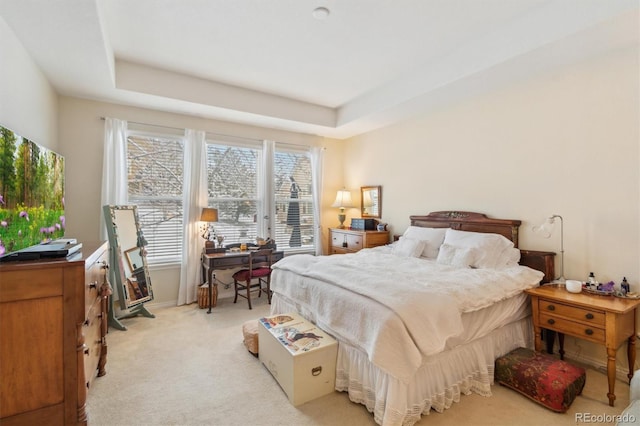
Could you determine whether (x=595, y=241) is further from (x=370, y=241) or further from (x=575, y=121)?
(x=370, y=241)

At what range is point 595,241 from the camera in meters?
2.58

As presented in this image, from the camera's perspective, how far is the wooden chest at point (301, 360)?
2010 millimetres

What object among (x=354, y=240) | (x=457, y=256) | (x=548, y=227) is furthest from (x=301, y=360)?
(x=354, y=240)

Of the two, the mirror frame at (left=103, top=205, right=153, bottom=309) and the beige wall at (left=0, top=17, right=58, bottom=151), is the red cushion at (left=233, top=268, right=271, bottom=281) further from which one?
the beige wall at (left=0, top=17, right=58, bottom=151)

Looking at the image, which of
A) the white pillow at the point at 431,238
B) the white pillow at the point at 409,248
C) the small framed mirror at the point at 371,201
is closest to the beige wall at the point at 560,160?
the white pillow at the point at 431,238

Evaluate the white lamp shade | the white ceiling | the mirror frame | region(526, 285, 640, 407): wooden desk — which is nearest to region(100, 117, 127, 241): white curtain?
the mirror frame

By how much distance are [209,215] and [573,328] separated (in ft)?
12.8

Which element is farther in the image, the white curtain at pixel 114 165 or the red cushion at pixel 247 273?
the red cushion at pixel 247 273

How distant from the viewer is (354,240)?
15.1 ft

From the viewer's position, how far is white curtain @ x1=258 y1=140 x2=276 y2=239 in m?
4.75

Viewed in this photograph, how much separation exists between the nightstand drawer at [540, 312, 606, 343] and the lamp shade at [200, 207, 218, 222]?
3659mm

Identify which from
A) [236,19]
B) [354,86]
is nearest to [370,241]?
[354,86]

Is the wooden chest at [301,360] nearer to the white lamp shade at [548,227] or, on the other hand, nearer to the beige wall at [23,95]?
the white lamp shade at [548,227]

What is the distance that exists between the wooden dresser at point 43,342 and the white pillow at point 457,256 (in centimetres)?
295
